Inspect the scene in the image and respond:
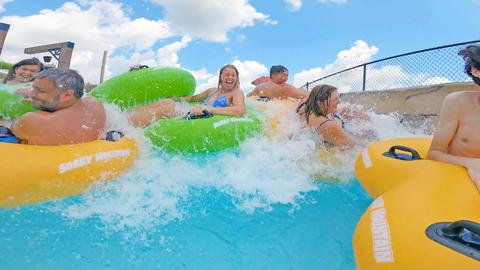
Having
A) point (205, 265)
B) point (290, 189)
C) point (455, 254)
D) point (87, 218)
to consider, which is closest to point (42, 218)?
point (87, 218)

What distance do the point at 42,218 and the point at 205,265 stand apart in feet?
3.91

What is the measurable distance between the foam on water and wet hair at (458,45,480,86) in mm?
1374

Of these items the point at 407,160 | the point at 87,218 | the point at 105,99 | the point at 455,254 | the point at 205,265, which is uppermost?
the point at 105,99

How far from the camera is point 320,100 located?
3414 millimetres

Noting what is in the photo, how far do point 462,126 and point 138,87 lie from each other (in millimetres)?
3473

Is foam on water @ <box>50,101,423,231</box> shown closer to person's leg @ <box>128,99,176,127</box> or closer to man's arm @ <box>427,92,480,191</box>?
person's leg @ <box>128,99,176,127</box>

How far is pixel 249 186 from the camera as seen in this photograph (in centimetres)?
265

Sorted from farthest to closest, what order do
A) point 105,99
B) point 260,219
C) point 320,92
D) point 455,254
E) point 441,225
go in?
point 105,99 < point 320,92 < point 260,219 < point 441,225 < point 455,254

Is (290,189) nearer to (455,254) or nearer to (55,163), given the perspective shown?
(455,254)

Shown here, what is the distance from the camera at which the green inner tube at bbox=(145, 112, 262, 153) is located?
10.9 feet

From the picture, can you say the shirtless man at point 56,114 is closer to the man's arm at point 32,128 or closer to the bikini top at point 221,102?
the man's arm at point 32,128

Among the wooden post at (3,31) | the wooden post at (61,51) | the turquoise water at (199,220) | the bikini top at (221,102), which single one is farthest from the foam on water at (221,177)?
the wooden post at (61,51)

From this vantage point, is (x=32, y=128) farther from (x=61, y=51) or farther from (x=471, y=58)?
(x=61, y=51)

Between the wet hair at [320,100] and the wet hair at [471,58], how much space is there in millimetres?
1491
